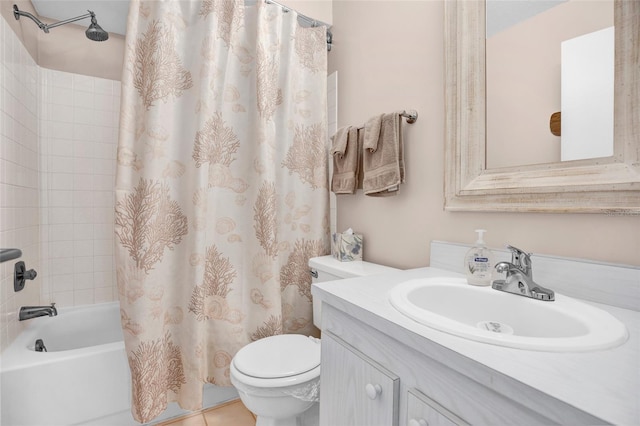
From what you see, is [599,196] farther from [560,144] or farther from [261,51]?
[261,51]

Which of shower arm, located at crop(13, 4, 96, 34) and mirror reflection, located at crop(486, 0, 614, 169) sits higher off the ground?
shower arm, located at crop(13, 4, 96, 34)

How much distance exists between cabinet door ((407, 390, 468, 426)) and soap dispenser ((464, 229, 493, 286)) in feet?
1.38

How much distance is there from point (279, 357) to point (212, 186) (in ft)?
2.77

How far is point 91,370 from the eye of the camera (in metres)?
1.27

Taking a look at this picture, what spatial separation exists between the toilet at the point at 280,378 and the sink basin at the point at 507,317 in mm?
457

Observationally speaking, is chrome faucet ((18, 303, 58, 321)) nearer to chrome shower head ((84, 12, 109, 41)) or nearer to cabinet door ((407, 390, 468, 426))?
chrome shower head ((84, 12, 109, 41))

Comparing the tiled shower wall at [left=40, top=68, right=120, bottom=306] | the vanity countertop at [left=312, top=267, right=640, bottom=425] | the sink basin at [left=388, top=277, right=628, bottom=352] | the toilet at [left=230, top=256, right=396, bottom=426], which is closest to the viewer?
the vanity countertop at [left=312, top=267, right=640, bottom=425]

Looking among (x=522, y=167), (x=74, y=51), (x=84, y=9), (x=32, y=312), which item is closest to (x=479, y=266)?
(x=522, y=167)

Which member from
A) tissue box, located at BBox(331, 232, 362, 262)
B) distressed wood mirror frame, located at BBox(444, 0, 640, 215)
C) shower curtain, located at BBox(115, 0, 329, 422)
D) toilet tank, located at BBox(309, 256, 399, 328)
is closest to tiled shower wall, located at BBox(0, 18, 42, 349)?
shower curtain, located at BBox(115, 0, 329, 422)

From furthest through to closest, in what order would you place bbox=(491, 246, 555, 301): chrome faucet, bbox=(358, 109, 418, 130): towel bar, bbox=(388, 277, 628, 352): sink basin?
1. bbox=(358, 109, 418, 130): towel bar
2. bbox=(491, 246, 555, 301): chrome faucet
3. bbox=(388, 277, 628, 352): sink basin

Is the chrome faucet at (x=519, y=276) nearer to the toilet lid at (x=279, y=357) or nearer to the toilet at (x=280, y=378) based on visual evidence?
A: the toilet at (x=280, y=378)

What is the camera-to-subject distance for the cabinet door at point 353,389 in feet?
2.09

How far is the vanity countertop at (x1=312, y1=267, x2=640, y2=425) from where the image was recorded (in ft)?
1.19

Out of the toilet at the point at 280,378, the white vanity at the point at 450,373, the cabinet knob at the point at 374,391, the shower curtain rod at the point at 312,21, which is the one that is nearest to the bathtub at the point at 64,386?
the toilet at the point at 280,378
